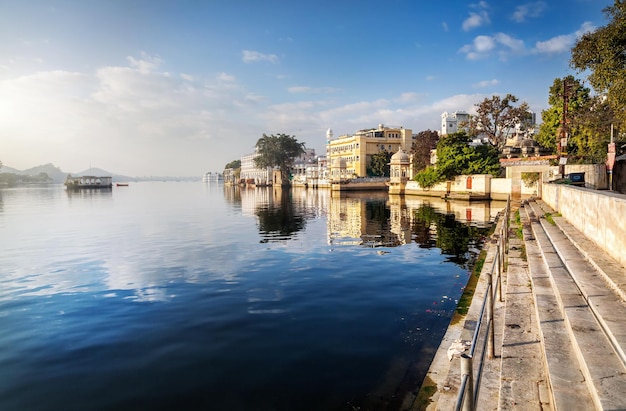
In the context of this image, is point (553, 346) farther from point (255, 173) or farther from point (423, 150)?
point (255, 173)

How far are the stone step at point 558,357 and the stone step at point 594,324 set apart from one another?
0.08 metres

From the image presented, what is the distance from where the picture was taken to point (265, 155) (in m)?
124

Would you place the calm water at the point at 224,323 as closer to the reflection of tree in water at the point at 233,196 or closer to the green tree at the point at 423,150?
the reflection of tree in water at the point at 233,196

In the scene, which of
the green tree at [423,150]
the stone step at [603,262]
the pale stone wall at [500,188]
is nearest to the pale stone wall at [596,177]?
the pale stone wall at [500,188]

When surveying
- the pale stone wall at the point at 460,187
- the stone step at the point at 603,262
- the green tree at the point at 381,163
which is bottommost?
the stone step at the point at 603,262

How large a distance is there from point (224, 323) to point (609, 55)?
17.5 meters

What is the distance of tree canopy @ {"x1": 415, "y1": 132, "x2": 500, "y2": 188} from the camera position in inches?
2032

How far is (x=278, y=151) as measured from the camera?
124 m

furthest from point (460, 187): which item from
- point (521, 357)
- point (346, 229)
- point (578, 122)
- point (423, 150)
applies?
point (521, 357)

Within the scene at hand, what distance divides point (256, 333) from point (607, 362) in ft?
22.5

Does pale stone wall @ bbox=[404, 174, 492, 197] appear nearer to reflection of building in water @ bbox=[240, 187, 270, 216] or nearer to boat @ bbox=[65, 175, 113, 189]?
reflection of building in water @ bbox=[240, 187, 270, 216]

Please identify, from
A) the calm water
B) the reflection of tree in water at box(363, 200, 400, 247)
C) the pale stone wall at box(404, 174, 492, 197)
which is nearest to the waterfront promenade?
the calm water

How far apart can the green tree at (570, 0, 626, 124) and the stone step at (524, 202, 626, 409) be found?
32.3 feet

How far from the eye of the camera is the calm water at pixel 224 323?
6711 mm
